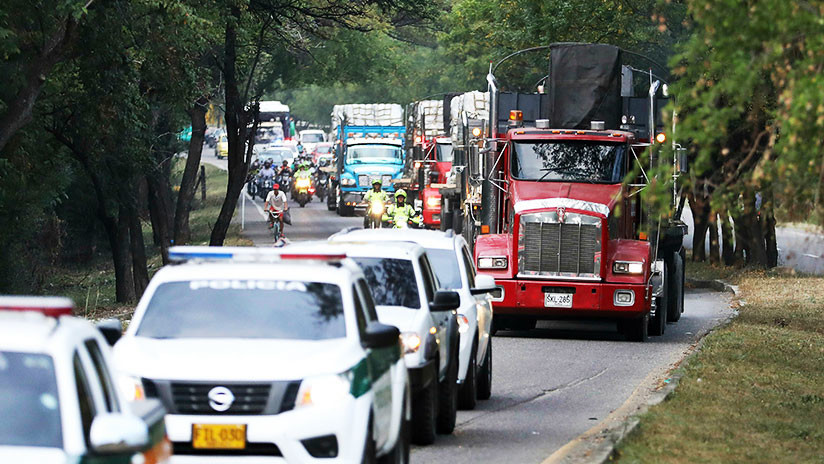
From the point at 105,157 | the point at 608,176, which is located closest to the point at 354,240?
the point at 608,176

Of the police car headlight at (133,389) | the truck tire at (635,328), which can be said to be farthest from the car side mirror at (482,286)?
the truck tire at (635,328)

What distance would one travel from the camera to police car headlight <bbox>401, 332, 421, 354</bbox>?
11.5m

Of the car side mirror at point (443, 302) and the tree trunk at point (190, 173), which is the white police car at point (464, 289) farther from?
the tree trunk at point (190, 173)

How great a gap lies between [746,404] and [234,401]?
7659 millimetres

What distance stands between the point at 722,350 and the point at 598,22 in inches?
808

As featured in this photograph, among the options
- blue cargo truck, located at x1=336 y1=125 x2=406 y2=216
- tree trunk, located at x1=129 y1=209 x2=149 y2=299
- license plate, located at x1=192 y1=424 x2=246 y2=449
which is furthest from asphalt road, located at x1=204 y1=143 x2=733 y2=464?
blue cargo truck, located at x1=336 y1=125 x2=406 y2=216

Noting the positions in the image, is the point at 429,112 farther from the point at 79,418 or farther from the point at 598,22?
the point at 79,418

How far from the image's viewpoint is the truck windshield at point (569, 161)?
73.5 feet

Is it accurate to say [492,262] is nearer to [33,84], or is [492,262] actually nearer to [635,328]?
[635,328]

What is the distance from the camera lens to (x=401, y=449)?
32.0ft

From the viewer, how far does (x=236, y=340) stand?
893 centimetres

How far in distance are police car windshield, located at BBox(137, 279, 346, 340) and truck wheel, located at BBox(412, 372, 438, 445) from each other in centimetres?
267

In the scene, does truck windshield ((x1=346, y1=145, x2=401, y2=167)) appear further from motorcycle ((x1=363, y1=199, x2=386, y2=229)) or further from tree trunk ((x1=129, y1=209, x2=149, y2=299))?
motorcycle ((x1=363, y1=199, x2=386, y2=229))

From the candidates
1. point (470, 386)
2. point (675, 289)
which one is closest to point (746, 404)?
point (470, 386)
